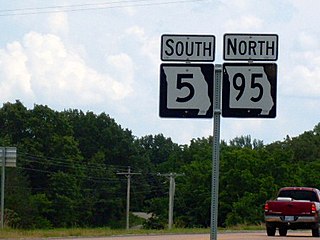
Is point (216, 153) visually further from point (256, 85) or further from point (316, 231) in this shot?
point (316, 231)

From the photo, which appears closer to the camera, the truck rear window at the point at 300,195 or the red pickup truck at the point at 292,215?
the red pickup truck at the point at 292,215

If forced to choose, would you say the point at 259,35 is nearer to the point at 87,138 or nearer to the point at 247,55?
the point at 247,55

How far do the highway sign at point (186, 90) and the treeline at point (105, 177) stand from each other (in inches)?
2921

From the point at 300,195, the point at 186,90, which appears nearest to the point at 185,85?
the point at 186,90

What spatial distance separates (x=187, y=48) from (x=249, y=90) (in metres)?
0.70

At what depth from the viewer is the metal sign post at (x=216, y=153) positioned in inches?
337

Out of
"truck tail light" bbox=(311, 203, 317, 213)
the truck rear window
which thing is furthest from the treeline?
"truck tail light" bbox=(311, 203, 317, 213)

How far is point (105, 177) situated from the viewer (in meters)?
106

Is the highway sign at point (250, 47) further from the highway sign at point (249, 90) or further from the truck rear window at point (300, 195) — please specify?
the truck rear window at point (300, 195)

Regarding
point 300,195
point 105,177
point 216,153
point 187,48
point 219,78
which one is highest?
point 187,48

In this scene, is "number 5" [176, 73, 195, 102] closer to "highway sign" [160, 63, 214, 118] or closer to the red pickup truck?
"highway sign" [160, 63, 214, 118]

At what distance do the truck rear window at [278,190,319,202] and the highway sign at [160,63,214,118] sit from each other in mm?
25395

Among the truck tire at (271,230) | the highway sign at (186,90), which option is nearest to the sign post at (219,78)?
the highway sign at (186,90)

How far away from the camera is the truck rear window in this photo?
34031 mm
